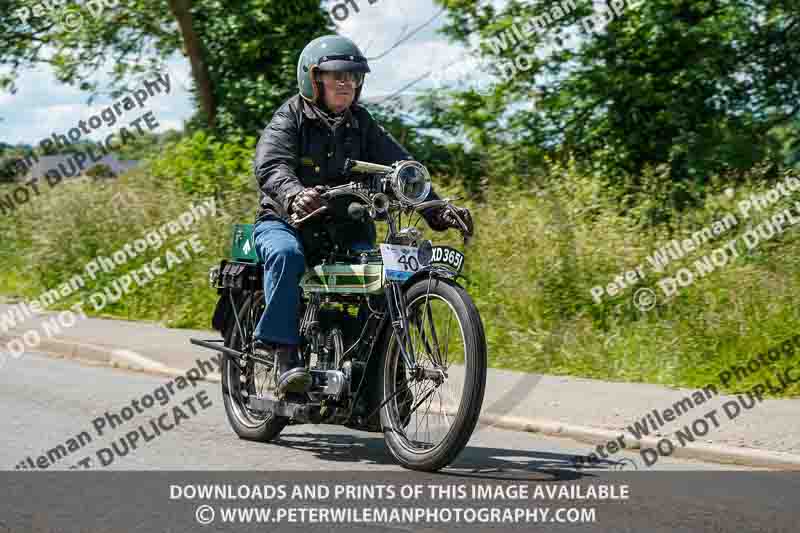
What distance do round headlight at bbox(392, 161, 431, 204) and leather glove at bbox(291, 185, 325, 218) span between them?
0.44 meters

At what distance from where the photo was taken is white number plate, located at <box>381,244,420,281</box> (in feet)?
20.8

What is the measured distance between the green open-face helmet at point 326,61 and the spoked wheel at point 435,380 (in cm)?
138

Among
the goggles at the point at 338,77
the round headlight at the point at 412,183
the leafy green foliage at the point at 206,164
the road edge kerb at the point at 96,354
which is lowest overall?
the road edge kerb at the point at 96,354

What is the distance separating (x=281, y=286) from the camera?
22.2 feet

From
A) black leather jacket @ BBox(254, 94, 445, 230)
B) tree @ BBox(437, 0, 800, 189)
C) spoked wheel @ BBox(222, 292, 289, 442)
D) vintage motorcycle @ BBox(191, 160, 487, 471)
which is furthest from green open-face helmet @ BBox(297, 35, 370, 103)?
tree @ BBox(437, 0, 800, 189)

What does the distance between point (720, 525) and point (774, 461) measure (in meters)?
1.69

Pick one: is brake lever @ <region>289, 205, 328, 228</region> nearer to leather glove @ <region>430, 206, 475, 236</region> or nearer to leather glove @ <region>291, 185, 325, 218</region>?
leather glove @ <region>291, 185, 325, 218</region>

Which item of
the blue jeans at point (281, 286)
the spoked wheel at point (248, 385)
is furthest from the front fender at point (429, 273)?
the spoked wheel at point (248, 385)

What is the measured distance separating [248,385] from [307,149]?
168 cm

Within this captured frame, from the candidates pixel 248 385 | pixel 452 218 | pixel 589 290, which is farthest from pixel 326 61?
pixel 589 290

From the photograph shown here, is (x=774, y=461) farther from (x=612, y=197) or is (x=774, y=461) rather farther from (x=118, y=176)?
(x=118, y=176)

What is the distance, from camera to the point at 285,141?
6922mm

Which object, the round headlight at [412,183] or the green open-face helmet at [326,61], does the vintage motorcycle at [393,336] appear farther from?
the green open-face helmet at [326,61]

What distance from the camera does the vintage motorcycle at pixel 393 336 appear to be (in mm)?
6129
